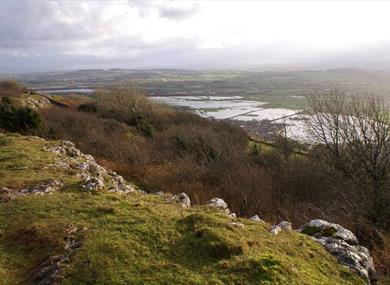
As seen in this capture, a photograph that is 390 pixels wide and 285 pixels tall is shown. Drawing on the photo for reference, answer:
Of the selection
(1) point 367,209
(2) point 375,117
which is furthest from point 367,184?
(2) point 375,117

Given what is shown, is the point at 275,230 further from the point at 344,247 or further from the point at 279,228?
the point at 344,247

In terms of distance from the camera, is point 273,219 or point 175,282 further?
Result: point 273,219

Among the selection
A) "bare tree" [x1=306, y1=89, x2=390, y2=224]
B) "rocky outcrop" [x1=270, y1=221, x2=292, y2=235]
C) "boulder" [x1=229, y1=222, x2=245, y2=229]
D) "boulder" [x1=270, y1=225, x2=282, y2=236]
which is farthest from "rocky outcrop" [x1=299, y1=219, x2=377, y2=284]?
"bare tree" [x1=306, y1=89, x2=390, y2=224]

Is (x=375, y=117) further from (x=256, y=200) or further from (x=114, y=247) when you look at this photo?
(x=114, y=247)

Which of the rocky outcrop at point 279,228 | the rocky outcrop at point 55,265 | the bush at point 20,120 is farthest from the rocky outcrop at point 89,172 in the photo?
the bush at point 20,120

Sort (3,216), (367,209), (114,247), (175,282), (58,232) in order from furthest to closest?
(367,209) < (3,216) < (58,232) < (114,247) < (175,282)

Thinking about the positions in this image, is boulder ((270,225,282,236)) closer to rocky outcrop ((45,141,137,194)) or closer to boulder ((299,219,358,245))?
boulder ((299,219,358,245))

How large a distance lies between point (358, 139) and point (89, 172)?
1384 centimetres

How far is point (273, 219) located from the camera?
1402cm

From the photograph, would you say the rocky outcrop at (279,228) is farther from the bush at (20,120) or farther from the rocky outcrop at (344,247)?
the bush at (20,120)

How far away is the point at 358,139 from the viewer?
19672 millimetres

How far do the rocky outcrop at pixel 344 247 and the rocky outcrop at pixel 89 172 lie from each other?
555 centimetres

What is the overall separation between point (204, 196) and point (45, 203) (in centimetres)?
902

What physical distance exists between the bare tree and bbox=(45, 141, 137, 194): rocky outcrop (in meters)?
10.2
